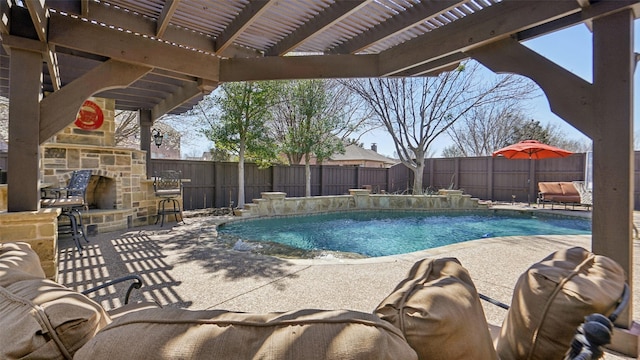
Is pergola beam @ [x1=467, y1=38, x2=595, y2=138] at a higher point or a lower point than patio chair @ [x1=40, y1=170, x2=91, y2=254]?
higher

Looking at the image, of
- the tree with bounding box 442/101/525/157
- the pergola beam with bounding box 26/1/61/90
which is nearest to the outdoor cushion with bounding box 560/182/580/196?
the tree with bounding box 442/101/525/157

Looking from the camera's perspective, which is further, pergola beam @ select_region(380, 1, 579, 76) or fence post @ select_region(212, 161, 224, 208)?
fence post @ select_region(212, 161, 224, 208)

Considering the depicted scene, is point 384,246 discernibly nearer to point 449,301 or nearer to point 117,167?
point 449,301

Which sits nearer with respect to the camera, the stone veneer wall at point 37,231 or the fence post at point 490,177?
the stone veneer wall at point 37,231

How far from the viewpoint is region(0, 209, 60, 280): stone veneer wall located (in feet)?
8.84

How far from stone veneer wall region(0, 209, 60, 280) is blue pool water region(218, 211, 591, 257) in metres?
2.94

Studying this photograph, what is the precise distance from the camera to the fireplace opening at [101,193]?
21.1 ft

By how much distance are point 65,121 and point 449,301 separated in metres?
3.77

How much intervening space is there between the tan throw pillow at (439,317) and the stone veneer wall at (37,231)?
3409mm

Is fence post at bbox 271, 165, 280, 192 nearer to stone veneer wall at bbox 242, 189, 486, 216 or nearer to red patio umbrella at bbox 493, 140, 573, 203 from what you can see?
stone veneer wall at bbox 242, 189, 486, 216

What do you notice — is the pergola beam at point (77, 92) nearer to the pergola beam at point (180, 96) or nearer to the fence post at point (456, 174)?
the pergola beam at point (180, 96)

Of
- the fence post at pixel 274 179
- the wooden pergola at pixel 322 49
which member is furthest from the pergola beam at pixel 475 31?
the fence post at pixel 274 179

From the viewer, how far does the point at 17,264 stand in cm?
124

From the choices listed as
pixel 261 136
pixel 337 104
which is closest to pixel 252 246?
pixel 261 136
